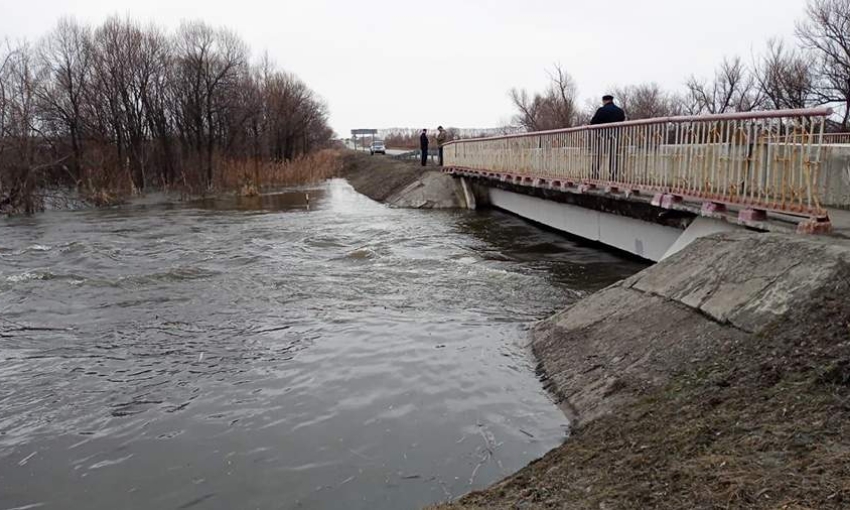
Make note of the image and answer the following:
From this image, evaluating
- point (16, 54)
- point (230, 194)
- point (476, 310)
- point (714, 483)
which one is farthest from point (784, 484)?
point (230, 194)

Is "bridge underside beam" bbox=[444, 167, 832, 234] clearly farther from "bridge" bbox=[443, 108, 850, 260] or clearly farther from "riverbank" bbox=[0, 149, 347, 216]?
"riverbank" bbox=[0, 149, 347, 216]

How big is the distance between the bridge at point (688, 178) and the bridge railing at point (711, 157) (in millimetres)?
16

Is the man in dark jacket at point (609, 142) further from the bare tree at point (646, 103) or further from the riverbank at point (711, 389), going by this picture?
the bare tree at point (646, 103)

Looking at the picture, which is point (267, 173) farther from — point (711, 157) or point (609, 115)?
point (711, 157)

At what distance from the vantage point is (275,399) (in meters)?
6.39

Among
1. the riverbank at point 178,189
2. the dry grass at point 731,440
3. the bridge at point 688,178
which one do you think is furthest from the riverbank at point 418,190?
the dry grass at point 731,440

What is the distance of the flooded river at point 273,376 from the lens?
4.88 metres

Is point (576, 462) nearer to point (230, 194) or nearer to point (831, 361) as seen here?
point (831, 361)

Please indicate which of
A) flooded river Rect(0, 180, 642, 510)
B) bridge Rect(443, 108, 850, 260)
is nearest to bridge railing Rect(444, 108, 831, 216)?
bridge Rect(443, 108, 850, 260)

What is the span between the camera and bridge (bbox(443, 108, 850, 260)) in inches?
304

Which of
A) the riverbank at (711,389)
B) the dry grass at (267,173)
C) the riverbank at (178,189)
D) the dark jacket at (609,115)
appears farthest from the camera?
the dry grass at (267,173)

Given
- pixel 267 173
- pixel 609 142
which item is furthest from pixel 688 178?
pixel 267 173

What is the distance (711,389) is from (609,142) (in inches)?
361

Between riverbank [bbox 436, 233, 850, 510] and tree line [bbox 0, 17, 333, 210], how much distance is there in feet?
89.6
